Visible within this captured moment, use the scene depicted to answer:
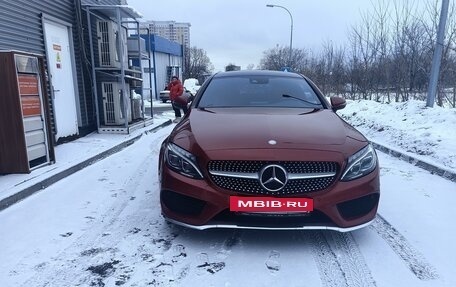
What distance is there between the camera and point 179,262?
296cm

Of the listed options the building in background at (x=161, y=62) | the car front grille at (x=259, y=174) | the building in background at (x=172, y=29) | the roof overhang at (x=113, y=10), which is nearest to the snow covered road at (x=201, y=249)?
the car front grille at (x=259, y=174)

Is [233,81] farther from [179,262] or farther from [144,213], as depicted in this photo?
[179,262]

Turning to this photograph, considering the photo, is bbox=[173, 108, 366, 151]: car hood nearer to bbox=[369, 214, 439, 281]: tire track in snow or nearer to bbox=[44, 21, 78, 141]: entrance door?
bbox=[369, 214, 439, 281]: tire track in snow

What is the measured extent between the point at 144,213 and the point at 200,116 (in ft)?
3.93

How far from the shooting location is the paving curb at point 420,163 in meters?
5.35

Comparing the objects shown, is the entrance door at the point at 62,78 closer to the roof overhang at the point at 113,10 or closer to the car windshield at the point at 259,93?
the roof overhang at the point at 113,10

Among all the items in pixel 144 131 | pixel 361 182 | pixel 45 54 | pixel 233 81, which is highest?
pixel 45 54

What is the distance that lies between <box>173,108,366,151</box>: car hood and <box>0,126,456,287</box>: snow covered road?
0.88m

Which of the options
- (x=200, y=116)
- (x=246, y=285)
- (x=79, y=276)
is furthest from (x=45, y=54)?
(x=246, y=285)

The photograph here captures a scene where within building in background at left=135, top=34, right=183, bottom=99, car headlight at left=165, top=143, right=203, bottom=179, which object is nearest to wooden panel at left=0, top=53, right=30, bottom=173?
car headlight at left=165, top=143, right=203, bottom=179

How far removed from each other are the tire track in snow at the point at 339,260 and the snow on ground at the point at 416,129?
314 centimetres

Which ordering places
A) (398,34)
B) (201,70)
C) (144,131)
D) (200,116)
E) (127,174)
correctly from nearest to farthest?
(200,116)
(127,174)
(144,131)
(398,34)
(201,70)

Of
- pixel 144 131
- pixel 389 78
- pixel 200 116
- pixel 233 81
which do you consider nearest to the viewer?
pixel 200 116

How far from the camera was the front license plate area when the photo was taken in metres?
2.90
